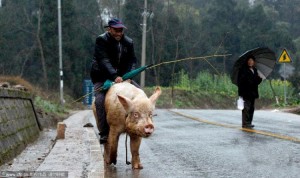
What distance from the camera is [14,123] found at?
10.7 metres

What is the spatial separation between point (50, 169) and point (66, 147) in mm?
2829

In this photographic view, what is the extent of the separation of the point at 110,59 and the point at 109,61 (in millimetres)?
108

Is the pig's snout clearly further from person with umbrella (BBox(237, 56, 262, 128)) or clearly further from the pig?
person with umbrella (BBox(237, 56, 262, 128))

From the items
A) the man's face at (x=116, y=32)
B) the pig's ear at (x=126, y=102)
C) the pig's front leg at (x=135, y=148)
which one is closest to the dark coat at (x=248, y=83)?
the man's face at (x=116, y=32)

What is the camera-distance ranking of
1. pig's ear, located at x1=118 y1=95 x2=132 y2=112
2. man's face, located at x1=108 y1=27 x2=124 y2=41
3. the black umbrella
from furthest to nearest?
the black umbrella, man's face, located at x1=108 y1=27 x2=124 y2=41, pig's ear, located at x1=118 y1=95 x2=132 y2=112

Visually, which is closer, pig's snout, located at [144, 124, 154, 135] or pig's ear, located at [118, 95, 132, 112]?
pig's snout, located at [144, 124, 154, 135]

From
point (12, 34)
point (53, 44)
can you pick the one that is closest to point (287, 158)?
point (53, 44)

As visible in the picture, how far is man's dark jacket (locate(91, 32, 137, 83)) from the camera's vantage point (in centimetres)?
802

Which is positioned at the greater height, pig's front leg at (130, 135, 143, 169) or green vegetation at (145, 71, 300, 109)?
pig's front leg at (130, 135, 143, 169)

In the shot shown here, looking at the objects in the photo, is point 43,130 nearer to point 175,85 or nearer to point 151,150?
point 151,150

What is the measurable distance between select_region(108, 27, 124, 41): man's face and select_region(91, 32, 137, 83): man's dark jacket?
0.06 m

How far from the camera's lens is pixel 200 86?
47.2m

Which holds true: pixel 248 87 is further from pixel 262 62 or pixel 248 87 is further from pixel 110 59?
pixel 110 59

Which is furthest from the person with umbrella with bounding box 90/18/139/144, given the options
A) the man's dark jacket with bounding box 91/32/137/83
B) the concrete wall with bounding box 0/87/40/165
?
the concrete wall with bounding box 0/87/40/165
